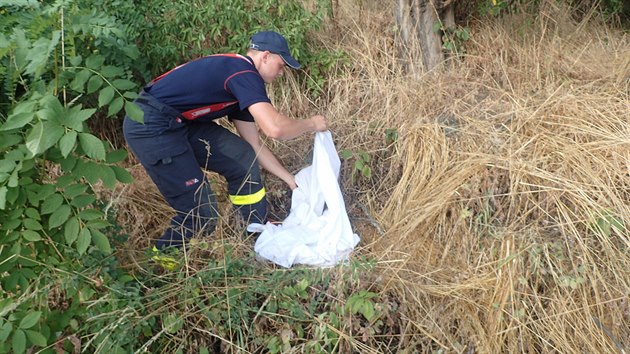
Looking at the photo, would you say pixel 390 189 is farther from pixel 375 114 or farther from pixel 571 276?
pixel 571 276

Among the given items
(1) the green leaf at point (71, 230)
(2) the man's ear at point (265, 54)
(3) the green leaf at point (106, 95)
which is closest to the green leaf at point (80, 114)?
(3) the green leaf at point (106, 95)

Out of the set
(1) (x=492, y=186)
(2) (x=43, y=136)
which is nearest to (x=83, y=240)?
(2) (x=43, y=136)

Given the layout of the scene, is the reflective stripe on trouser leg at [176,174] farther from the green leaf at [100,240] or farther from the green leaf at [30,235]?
the green leaf at [30,235]

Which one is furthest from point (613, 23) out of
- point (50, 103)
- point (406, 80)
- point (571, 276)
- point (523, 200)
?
point (50, 103)

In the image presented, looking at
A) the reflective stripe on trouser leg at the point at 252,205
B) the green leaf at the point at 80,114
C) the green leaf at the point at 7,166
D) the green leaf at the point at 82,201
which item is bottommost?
the reflective stripe on trouser leg at the point at 252,205

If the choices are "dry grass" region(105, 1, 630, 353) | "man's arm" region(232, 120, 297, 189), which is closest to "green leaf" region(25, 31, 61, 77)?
"dry grass" region(105, 1, 630, 353)

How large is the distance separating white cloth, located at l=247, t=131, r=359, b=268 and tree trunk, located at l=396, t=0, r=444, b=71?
5.12 ft

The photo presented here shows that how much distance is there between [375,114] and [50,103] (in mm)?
2691

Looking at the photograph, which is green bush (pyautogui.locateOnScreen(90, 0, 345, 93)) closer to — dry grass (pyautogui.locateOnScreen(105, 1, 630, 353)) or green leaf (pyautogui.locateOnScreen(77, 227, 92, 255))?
dry grass (pyautogui.locateOnScreen(105, 1, 630, 353))

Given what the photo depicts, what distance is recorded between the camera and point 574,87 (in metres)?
4.32

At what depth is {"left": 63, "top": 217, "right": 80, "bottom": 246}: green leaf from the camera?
8.19 feet

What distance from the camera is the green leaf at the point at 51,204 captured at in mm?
2504

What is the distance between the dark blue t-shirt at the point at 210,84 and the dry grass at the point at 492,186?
2.54 feet

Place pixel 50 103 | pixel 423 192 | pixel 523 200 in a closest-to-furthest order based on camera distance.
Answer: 1. pixel 50 103
2. pixel 523 200
3. pixel 423 192
